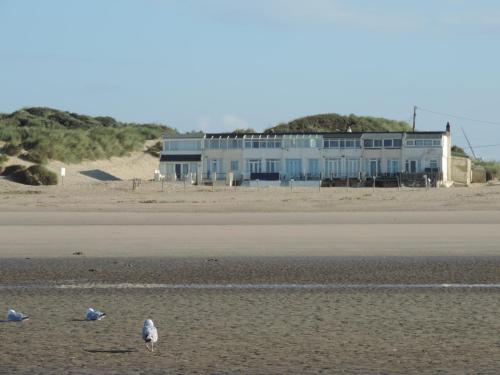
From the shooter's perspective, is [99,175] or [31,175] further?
[99,175]

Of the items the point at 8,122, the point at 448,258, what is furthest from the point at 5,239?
the point at 8,122

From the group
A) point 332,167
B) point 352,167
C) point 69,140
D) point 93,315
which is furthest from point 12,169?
point 93,315

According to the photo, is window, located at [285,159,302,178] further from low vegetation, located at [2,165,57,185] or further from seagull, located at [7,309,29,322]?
seagull, located at [7,309,29,322]

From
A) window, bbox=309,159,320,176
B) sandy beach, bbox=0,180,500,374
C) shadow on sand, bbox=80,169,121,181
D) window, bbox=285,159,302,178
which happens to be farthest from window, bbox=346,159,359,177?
sandy beach, bbox=0,180,500,374

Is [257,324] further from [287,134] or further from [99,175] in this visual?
[287,134]

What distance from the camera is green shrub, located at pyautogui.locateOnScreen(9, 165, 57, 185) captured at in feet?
153

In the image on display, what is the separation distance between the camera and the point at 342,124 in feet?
284

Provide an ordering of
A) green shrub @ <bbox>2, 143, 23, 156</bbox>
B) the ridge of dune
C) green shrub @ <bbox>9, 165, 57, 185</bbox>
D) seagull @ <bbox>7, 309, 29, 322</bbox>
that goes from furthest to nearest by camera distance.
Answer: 1. green shrub @ <bbox>2, 143, 23, 156</bbox>
2. the ridge of dune
3. green shrub @ <bbox>9, 165, 57, 185</bbox>
4. seagull @ <bbox>7, 309, 29, 322</bbox>

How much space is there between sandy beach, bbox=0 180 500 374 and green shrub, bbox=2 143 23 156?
28.9 metres

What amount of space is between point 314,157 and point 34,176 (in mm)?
19151

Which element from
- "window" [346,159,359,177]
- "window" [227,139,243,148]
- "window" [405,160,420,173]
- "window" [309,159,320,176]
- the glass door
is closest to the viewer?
"window" [405,160,420,173]

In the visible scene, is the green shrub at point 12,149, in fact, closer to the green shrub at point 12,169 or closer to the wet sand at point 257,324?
the green shrub at point 12,169

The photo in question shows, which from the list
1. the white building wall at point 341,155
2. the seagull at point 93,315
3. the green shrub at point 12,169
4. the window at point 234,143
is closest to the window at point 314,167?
the white building wall at point 341,155

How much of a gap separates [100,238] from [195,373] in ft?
41.9
